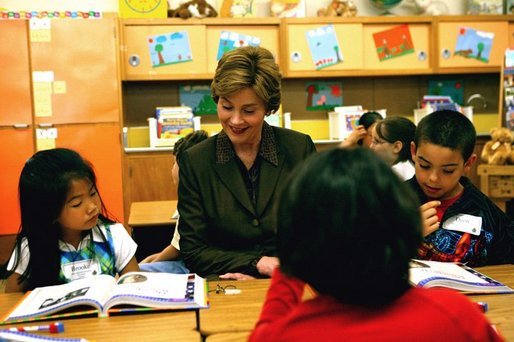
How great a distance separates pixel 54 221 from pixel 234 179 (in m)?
0.58

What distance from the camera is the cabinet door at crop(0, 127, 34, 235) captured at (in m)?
4.89

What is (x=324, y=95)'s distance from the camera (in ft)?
18.6

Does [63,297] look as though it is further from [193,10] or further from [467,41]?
[467,41]

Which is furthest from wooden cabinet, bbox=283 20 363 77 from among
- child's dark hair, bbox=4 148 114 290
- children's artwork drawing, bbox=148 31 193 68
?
child's dark hair, bbox=4 148 114 290

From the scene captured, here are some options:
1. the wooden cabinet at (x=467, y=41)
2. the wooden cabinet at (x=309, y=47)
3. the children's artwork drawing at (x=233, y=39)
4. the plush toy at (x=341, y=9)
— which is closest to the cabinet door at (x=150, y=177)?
the children's artwork drawing at (x=233, y=39)

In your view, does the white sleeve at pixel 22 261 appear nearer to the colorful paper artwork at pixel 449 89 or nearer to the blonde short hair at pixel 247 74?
the blonde short hair at pixel 247 74

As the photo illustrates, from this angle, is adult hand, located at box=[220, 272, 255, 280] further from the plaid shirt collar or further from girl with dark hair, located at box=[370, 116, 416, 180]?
girl with dark hair, located at box=[370, 116, 416, 180]

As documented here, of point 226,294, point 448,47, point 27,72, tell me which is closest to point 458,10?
point 448,47

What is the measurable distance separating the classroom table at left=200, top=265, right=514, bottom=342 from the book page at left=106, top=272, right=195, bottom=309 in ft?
0.25

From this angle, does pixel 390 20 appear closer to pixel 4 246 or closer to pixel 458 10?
pixel 458 10

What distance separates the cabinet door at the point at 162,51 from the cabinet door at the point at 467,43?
2.16 meters

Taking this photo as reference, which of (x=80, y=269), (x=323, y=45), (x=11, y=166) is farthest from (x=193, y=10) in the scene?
(x=80, y=269)

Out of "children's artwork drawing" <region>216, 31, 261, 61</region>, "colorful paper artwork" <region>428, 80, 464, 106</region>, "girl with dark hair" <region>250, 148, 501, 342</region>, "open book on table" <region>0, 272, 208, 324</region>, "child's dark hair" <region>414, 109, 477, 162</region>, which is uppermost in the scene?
"children's artwork drawing" <region>216, 31, 261, 61</region>

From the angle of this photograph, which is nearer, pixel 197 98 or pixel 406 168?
pixel 406 168
